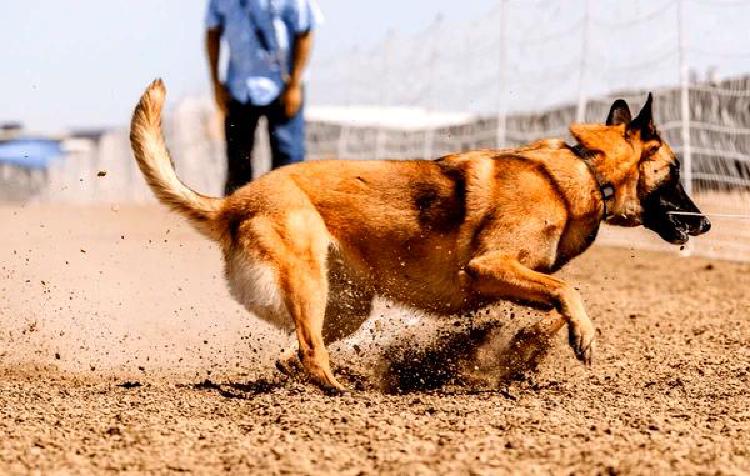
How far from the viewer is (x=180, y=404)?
4.09m

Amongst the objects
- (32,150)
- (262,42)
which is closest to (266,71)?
(262,42)

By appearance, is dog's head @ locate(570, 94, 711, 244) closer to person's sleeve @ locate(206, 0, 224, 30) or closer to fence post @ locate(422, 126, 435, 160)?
person's sleeve @ locate(206, 0, 224, 30)

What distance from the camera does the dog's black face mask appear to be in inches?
193

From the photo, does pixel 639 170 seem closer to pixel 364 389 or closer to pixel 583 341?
pixel 583 341

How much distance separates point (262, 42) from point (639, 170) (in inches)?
98.1

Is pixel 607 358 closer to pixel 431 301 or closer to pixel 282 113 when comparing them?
pixel 431 301

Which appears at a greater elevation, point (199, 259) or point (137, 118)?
point (137, 118)

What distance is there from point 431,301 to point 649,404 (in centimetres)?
105

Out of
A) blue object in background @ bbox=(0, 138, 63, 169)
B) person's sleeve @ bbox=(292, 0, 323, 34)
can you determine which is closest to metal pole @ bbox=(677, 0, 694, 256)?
person's sleeve @ bbox=(292, 0, 323, 34)

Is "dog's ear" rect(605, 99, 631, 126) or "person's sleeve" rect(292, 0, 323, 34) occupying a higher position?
"person's sleeve" rect(292, 0, 323, 34)

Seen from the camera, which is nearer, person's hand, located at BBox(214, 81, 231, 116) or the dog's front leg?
the dog's front leg

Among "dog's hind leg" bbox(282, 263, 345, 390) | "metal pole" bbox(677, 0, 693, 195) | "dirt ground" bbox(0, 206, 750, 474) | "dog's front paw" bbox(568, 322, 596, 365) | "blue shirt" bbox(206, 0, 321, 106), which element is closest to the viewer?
"dirt ground" bbox(0, 206, 750, 474)

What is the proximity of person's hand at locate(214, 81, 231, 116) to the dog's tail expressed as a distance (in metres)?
1.73

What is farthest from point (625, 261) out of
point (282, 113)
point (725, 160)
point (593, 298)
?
point (282, 113)
